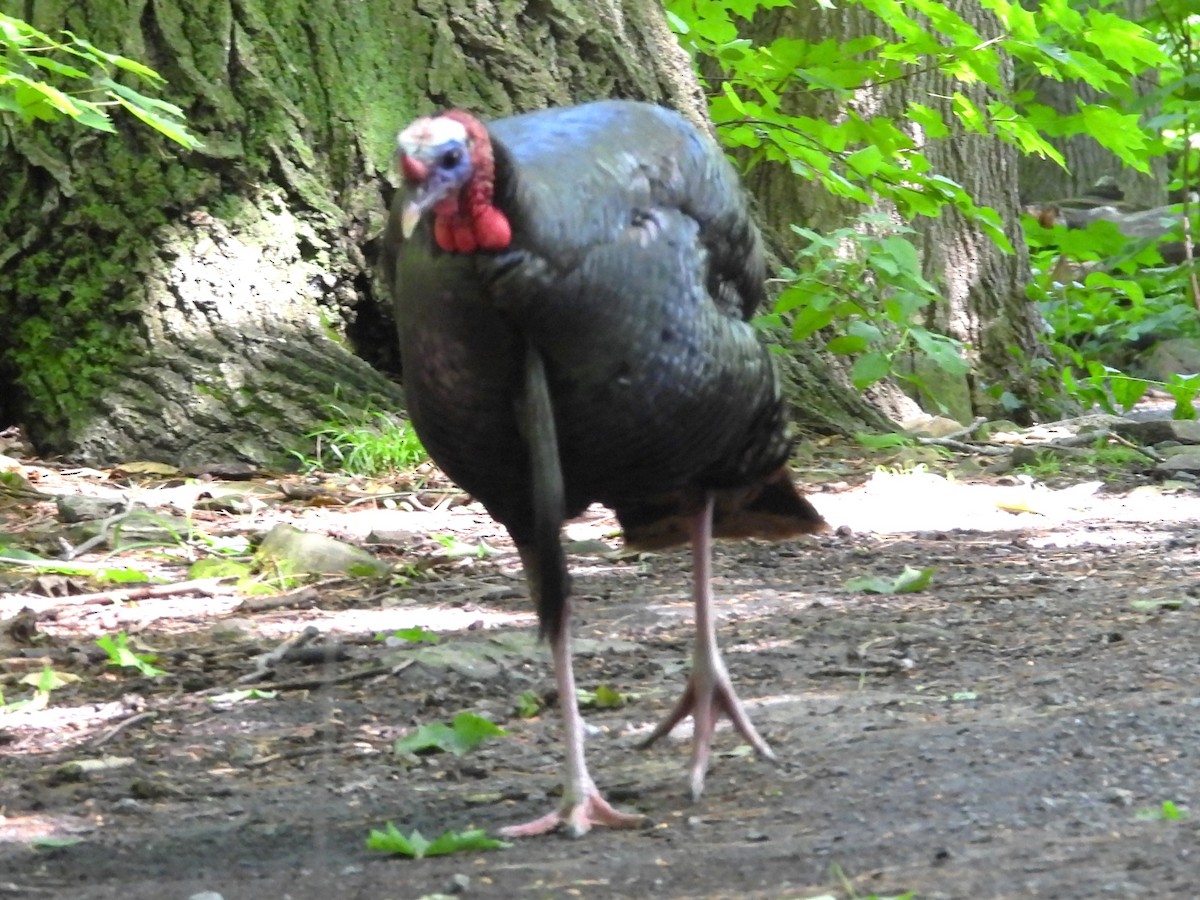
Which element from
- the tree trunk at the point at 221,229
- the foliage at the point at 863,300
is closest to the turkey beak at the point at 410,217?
the tree trunk at the point at 221,229

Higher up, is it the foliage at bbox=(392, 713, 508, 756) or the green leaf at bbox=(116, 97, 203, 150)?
the green leaf at bbox=(116, 97, 203, 150)

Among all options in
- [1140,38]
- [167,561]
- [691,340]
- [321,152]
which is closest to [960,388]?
[1140,38]

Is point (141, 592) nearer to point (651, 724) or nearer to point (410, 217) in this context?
point (651, 724)

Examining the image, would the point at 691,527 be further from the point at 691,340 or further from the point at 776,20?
the point at 776,20

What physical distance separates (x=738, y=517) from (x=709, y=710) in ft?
1.99

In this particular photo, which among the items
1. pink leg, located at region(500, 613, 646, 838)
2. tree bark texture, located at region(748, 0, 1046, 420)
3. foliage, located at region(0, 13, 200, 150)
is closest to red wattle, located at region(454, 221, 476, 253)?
pink leg, located at region(500, 613, 646, 838)

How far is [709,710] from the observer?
3.18 meters

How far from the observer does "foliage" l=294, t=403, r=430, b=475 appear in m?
5.93

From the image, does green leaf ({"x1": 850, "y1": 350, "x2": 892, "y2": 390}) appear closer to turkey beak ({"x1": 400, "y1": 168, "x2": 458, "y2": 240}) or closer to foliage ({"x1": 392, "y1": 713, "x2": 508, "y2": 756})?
foliage ({"x1": 392, "y1": 713, "x2": 508, "y2": 756})

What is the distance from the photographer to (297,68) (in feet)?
21.1

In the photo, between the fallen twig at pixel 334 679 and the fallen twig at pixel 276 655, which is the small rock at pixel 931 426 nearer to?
the fallen twig at pixel 276 655

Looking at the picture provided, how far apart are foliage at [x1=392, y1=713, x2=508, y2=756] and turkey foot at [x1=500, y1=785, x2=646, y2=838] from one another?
1.49ft

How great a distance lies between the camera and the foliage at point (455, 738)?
3283 millimetres

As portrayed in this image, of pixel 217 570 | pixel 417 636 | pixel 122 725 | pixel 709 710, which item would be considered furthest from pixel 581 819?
pixel 217 570
